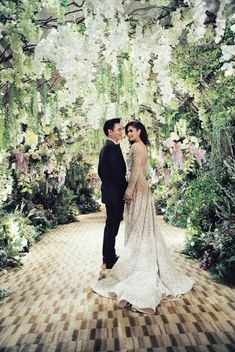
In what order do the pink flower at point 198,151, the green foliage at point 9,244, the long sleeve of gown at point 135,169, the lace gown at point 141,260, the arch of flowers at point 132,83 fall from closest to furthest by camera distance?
the arch of flowers at point 132,83 → the lace gown at point 141,260 → the long sleeve of gown at point 135,169 → the green foliage at point 9,244 → the pink flower at point 198,151

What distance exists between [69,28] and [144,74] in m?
1.51

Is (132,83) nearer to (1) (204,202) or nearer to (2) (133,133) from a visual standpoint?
(2) (133,133)

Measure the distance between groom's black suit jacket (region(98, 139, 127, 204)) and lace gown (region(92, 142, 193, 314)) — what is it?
0.74 feet

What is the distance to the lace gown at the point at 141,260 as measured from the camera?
3156 millimetres

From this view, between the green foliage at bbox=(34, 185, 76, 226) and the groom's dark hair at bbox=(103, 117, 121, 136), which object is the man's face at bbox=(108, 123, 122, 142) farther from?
the green foliage at bbox=(34, 185, 76, 226)

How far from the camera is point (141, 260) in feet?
11.0

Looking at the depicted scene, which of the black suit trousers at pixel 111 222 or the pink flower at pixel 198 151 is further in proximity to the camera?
the pink flower at pixel 198 151

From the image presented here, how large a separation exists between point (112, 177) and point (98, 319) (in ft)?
4.87

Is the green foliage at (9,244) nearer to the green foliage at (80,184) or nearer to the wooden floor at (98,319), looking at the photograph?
the wooden floor at (98,319)

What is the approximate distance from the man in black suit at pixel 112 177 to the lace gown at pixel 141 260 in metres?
0.24

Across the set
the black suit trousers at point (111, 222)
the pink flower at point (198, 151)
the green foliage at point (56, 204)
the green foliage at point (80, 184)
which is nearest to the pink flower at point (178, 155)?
the pink flower at point (198, 151)

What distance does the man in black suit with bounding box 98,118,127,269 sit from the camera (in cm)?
379

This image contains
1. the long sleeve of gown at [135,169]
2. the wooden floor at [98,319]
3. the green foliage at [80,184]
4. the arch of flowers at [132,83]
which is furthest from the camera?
the green foliage at [80,184]

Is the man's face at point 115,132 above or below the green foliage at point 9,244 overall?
above
